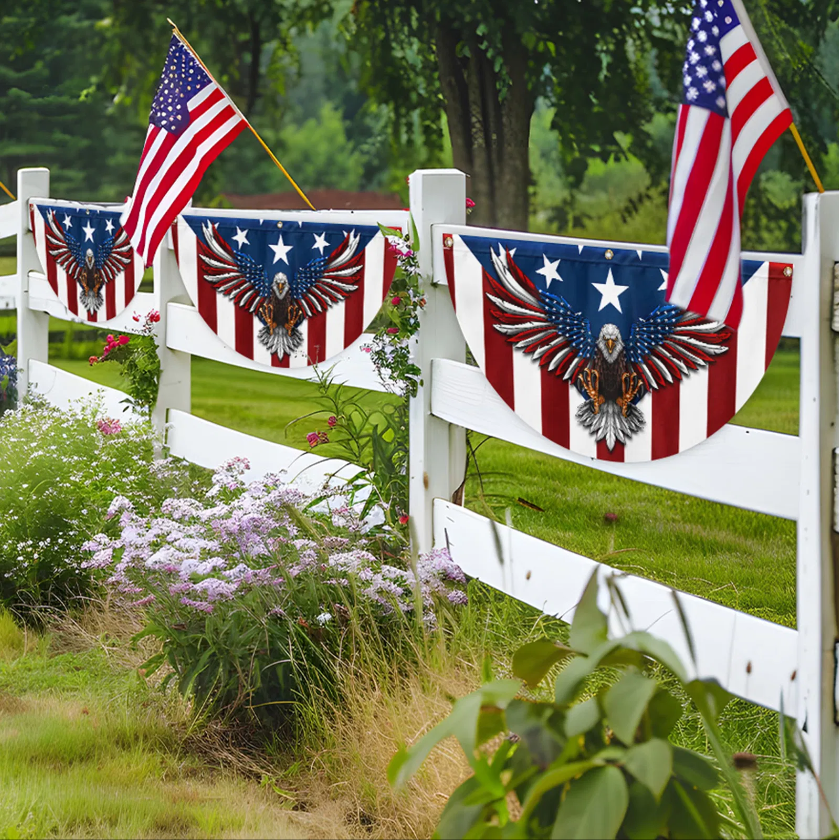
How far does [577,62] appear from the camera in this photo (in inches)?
467

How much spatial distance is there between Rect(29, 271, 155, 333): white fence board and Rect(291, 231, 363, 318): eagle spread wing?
4.54 ft

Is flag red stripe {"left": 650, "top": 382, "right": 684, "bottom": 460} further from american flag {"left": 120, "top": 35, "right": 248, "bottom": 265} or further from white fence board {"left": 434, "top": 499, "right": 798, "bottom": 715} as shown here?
american flag {"left": 120, "top": 35, "right": 248, "bottom": 265}

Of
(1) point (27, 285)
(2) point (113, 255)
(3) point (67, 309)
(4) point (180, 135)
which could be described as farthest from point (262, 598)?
(1) point (27, 285)

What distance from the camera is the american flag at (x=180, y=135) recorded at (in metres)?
5.22

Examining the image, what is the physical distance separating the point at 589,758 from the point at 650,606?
124 cm

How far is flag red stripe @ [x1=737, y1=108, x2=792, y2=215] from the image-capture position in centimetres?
253

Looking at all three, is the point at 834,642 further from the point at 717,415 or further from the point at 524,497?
the point at 524,497

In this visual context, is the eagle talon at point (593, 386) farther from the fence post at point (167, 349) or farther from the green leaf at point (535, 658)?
the fence post at point (167, 349)

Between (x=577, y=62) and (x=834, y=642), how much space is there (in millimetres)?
10385

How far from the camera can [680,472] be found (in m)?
2.98

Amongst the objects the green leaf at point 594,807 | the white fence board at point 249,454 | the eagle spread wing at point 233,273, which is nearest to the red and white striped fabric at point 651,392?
the white fence board at point 249,454

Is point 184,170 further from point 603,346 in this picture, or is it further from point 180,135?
point 603,346

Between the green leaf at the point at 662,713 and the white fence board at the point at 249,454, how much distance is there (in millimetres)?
2566

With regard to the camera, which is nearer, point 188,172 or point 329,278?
point 329,278
